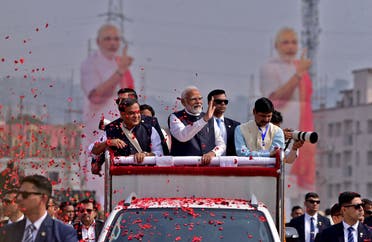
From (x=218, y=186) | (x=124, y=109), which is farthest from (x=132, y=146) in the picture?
(x=218, y=186)

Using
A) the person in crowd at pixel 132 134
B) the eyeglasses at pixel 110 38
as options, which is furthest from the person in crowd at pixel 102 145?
the eyeglasses at pixel 110 38

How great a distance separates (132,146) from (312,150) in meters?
118

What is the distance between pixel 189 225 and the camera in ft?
40.3

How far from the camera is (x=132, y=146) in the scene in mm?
14141

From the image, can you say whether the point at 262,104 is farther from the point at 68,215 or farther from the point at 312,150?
the point at 312,150

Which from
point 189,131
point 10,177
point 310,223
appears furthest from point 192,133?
point 310,223

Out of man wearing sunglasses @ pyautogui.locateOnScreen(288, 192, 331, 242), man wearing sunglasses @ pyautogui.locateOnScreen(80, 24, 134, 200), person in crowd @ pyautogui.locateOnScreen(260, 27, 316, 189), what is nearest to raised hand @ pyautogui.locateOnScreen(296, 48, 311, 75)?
person in crowd @ pyautogui.locateOnScreen(260, 27, 316, 189)

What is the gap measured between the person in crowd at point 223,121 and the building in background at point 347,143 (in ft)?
348

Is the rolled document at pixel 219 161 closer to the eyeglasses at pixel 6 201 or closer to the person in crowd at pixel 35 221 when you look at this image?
the eyeglasses at pixel 6 201

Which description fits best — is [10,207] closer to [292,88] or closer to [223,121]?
[223,121]

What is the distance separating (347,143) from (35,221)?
4678 inches

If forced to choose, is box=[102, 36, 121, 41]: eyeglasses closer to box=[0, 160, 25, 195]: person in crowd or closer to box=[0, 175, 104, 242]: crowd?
box=[0, 160, 25, 195]: person in crowd

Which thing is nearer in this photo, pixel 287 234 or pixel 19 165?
pixel 287 234

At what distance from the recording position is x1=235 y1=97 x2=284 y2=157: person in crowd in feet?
46.8
